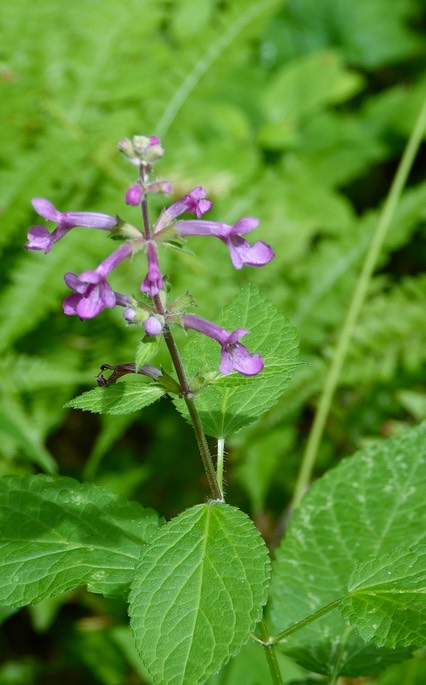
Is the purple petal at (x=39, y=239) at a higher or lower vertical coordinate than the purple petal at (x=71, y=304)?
higher

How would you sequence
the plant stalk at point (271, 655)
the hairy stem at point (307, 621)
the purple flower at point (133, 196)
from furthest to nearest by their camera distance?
the plant stalk at point (271, 655) < the hairy stem at point (307, 621) < the purple flower at point (133, 196)

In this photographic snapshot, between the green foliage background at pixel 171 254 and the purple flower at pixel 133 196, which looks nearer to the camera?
the purple flower at pixel 133 196

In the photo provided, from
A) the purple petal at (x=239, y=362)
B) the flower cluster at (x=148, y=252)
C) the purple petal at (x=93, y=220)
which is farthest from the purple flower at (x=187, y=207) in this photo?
the purple petal at (x=239, y=362)

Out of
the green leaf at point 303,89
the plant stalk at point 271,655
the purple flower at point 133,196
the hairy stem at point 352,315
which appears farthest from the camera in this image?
the green leaf at point 303,89

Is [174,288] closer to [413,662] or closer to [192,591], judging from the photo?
[413,662]

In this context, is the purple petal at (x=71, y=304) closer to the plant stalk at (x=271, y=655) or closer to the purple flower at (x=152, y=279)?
the purple flower at (x=152, y=279)

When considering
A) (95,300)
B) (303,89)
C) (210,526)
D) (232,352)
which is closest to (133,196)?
(95,300)

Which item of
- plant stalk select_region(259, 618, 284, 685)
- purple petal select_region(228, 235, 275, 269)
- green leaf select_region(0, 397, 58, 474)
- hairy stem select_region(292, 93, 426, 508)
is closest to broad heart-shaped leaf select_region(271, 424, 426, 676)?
plant stalk select_region(259, 618, 284, 685)
